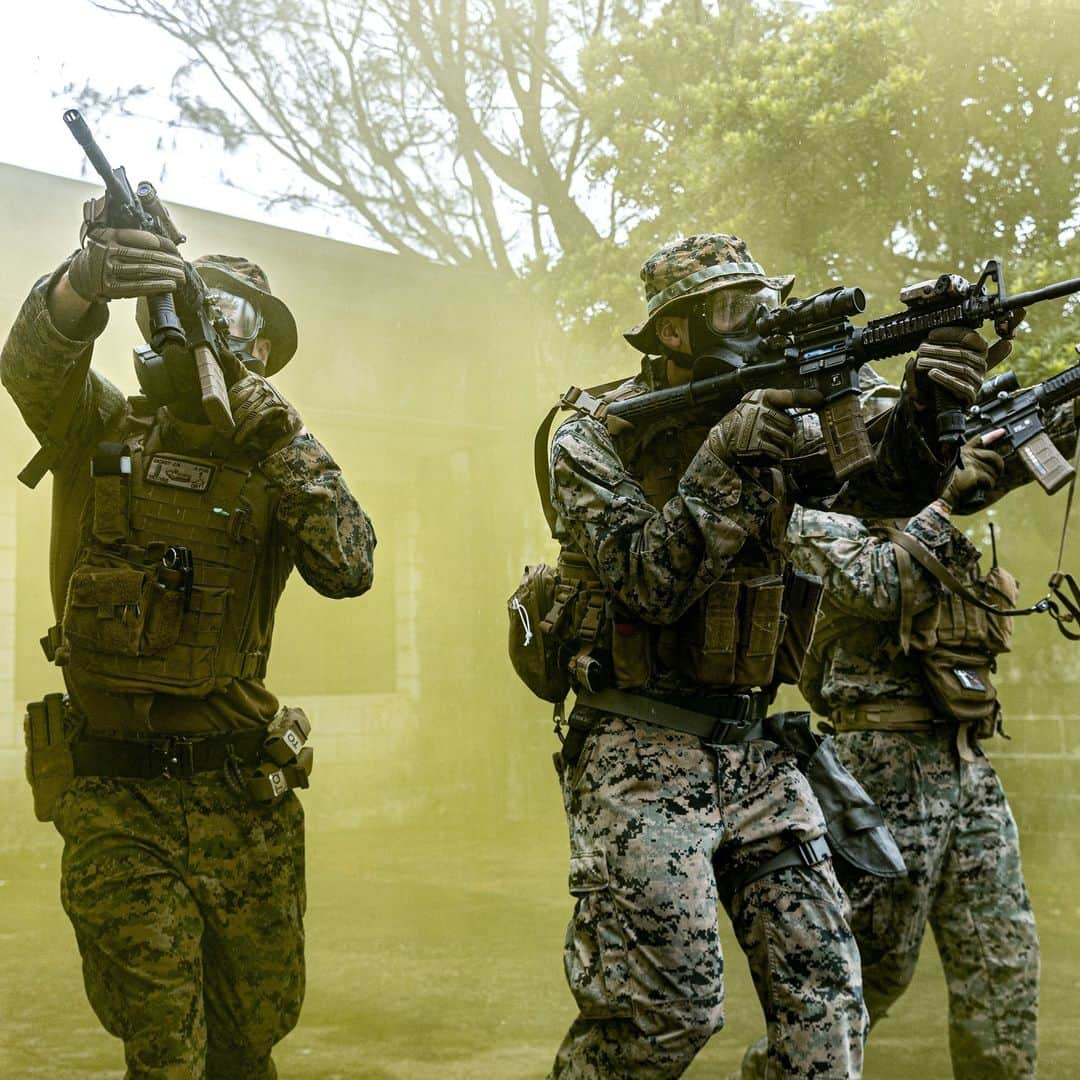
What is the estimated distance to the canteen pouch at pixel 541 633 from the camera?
10.6 feet

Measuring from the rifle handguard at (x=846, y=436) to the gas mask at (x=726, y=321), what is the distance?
0.34 metres

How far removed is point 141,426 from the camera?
3404 millimetres

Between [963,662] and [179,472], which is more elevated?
[179,472]

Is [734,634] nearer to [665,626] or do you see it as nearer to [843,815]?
[665,626]

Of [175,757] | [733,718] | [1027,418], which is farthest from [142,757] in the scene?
[1027,418]

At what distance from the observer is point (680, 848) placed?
2.87 m

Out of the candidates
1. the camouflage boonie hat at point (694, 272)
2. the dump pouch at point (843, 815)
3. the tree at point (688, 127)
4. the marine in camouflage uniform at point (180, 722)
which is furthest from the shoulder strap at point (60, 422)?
the tree at point (688, 127)

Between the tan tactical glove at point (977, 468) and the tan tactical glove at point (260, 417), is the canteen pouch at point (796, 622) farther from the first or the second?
the tan tactical glove at point (260, 417)

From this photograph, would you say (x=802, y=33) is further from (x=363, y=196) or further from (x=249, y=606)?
(x=249, y=606)

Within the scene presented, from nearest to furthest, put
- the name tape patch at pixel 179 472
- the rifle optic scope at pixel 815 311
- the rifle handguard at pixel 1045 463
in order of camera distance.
→ 1. the rifle optic scope at pixel 815 311
2. the name tape patch at pixel 179 472
3. the rifle handguard at pixel 1045 463

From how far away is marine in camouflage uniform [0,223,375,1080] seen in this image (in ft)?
9.98

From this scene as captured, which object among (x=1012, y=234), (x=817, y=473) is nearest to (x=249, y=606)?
(x=817, y=473)

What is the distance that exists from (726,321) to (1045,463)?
1.04m

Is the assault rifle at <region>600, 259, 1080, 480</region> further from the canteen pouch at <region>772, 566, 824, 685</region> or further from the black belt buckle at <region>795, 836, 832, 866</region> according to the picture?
the black belt buckle at <region>795, 836, 832, 866</region>
